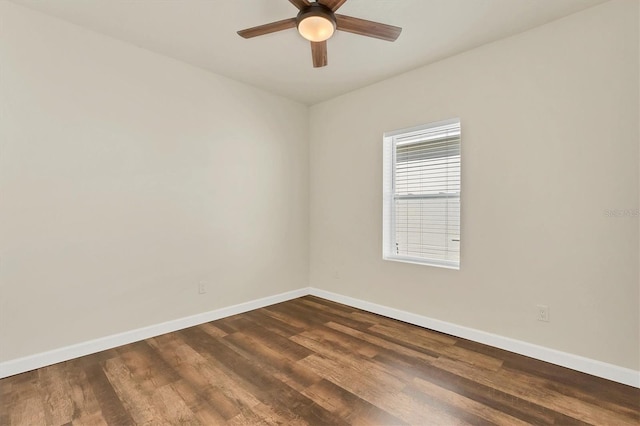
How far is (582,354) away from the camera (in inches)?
90.6

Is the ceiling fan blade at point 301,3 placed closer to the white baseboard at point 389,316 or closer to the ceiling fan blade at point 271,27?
the ceiling fan blade at point 271,27

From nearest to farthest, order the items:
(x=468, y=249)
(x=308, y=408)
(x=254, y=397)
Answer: (x=308, y=408)
(x=254, y=397)
(x=468, y=249)

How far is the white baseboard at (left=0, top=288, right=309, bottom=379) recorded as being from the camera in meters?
2.29

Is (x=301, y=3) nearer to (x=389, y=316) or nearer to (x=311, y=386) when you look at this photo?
(x=311, y=386)

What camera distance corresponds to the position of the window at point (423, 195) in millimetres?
3080

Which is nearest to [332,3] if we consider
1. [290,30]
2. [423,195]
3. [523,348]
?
[290,30]

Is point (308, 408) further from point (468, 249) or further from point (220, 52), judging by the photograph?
point (220, 52)

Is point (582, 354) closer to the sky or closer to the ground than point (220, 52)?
closer to the ground

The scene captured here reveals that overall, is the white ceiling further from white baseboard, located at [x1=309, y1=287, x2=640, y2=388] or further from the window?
white baseboard, located at [x1=309, y1=287, x2=640, y2=388]

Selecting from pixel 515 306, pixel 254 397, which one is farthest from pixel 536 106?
pixel 254 397

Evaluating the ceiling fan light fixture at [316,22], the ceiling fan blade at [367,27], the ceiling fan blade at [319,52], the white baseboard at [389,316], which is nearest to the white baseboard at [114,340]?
the white baseboard at [389,316]

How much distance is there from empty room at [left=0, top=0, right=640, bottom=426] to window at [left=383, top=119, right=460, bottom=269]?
21mm

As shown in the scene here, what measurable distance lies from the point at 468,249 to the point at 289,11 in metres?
2.54

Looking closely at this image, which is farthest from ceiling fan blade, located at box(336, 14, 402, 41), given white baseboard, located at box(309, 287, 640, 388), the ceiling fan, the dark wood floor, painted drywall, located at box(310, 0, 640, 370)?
white baseboard, located at box(309, 287, 640, 388)
